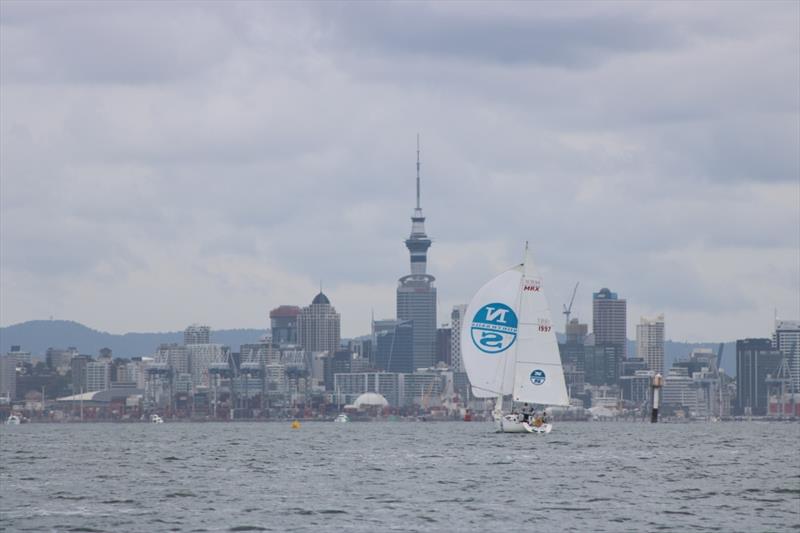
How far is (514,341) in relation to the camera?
142m

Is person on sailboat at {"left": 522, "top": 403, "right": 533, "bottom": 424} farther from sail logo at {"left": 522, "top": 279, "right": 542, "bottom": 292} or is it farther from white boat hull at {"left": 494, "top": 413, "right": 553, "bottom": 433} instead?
sail logo at {"left": 522, "top": 279, "right": 542, "bottom": 292}

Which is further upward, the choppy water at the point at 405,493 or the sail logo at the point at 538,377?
the sail logo at the point at 538,377

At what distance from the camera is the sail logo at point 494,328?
462 ft

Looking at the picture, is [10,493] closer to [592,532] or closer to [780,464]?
[592,532]

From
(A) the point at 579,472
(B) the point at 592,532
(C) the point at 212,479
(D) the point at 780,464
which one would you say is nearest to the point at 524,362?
(D) the point at 780,464

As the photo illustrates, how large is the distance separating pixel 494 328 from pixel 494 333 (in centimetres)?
43

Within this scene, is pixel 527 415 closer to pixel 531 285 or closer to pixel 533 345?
pixel 533 345

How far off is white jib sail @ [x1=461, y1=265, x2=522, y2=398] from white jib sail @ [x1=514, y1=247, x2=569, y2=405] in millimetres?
2379

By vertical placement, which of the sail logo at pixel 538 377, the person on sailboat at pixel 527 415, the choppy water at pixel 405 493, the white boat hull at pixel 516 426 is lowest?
the choppy water at pixel 405 493

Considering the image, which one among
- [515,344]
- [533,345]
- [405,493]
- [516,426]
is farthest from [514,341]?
[405,493]

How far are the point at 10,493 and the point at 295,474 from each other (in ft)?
59.2

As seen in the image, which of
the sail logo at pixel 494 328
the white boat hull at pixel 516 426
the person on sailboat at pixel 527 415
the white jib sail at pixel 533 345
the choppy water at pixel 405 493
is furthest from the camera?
the white boat hull at pixel 516 426

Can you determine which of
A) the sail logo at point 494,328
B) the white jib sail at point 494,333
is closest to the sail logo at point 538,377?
the white jib sail at point 494,333

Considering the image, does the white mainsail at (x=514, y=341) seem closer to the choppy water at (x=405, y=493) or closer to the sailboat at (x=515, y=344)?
the sailboat at (x=515, y=344)
